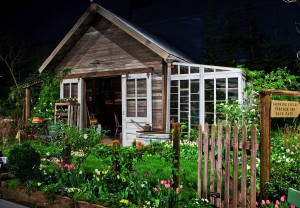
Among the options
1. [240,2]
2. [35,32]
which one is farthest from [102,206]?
[35,32]

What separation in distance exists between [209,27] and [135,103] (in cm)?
A: 546

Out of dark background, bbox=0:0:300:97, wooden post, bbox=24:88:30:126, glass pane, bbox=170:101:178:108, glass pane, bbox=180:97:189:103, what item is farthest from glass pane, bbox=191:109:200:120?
wooden post, bbox=24:88:30:126

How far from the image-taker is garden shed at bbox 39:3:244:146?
965cm

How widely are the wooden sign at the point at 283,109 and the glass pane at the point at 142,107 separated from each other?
262 inches

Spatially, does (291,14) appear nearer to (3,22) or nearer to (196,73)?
(196,73)

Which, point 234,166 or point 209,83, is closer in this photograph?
point 234,166

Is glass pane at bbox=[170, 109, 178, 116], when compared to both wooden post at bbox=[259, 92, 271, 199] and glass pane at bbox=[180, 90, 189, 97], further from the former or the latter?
wooden post at bbox=[259, 92, 271, 199]

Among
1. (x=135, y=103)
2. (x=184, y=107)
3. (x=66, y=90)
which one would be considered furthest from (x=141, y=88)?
(x=66, y=90)

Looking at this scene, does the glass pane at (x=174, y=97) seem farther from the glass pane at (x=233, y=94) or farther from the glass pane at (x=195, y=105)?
the glass pane at (x=233, y=94)

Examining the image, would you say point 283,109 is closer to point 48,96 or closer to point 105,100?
point 48,96

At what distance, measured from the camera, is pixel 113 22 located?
444 inches

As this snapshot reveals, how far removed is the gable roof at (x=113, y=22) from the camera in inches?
397

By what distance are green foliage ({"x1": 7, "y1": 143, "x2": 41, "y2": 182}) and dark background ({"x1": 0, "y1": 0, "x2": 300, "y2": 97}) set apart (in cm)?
917

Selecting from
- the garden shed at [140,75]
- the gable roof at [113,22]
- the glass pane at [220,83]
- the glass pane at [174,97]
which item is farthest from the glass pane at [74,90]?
the glass pane at [220,83]
